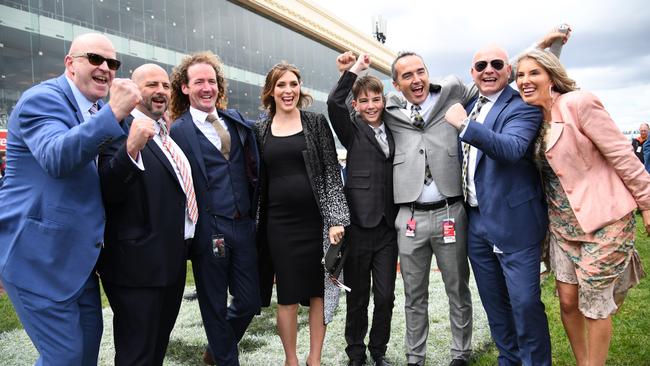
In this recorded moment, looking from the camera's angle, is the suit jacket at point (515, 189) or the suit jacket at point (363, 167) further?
the suit jacket at point (363, 167)

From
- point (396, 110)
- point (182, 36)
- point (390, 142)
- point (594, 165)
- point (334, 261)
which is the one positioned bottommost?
point (334, 261)

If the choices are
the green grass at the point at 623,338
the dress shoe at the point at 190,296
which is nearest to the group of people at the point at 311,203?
the green grass at the point at 623,338

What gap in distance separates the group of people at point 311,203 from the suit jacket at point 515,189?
0.04ft

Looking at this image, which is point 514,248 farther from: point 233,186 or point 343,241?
point 233,186

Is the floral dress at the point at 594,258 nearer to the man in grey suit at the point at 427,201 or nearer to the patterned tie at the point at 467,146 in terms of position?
the patterned tie at the point at 467,146

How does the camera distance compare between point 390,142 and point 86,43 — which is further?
point 390,142

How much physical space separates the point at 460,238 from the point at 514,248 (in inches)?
25.5

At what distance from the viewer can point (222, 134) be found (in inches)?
143

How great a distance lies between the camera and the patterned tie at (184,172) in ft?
10.2

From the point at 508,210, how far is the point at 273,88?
79.9 inches

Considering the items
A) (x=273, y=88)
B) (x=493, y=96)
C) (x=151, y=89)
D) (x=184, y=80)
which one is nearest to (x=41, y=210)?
(x=151, y=89)

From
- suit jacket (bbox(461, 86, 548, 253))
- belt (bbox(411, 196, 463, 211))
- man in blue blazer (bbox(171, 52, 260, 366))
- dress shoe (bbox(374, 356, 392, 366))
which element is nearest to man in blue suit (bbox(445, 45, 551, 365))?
suit jacket (bbox(461, 86, 548, 253))

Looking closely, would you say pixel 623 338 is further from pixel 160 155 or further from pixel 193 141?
pixel 160 155

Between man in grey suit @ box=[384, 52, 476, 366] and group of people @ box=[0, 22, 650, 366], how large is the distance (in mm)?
14
